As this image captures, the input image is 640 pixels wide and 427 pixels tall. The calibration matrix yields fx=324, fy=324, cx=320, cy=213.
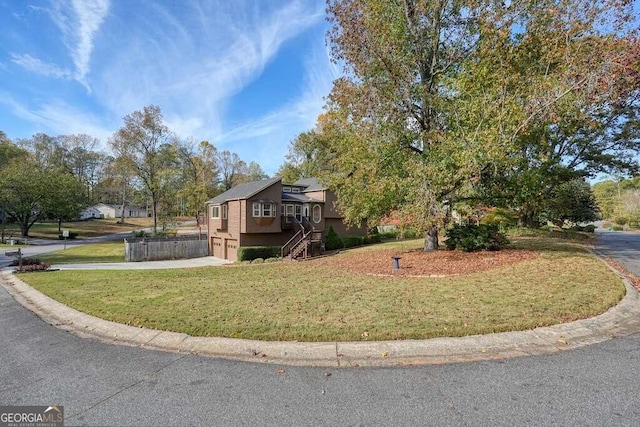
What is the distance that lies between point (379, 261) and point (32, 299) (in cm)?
1110

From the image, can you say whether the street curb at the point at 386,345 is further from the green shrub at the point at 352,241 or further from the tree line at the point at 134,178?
the tree line at the point at 134,178

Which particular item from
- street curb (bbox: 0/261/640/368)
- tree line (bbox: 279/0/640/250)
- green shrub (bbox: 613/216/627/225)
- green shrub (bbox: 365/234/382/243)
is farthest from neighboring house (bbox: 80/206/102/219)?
green shrub (bbox: 613/216/627/225)

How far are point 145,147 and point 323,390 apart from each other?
42243 mm

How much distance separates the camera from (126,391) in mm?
3609

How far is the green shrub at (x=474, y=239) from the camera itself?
13.8 m

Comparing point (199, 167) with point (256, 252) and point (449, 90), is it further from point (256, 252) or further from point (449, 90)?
point (449, 90)

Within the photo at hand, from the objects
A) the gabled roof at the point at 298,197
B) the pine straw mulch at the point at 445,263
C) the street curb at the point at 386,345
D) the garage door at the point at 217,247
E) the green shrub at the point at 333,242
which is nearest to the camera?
the street curb at the point at 386,345

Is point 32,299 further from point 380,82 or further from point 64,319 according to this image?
point 380,82

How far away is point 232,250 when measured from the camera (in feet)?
87.6

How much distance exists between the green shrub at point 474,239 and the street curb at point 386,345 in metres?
8.06

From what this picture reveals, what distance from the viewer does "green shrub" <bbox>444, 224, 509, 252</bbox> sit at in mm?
13812

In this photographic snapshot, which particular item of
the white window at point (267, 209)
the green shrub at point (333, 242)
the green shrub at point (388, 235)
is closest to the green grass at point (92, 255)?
the white window at point (267, 209)

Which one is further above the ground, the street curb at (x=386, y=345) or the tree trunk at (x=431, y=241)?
the tree trunk at (x=431, y=241)

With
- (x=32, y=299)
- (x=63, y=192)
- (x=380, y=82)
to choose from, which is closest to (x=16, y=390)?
(x=32, y=299)
